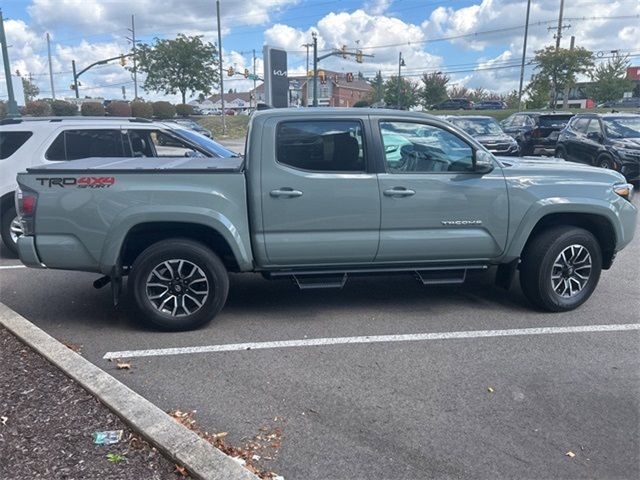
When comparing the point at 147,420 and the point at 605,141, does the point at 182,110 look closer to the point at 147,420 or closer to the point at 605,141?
the point at 605,141

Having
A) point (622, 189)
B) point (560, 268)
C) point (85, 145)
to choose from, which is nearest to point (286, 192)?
point (560, 268)

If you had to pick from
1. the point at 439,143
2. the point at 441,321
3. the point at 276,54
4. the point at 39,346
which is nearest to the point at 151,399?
the point at 39,346

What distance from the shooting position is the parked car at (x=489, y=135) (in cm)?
1582

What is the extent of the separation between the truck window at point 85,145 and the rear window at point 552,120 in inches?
618

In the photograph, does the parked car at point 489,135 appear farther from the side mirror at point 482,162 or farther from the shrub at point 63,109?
the shrub at point 63,109

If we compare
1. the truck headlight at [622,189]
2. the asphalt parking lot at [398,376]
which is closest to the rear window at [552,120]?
the asphalt parking lot at [398,376]

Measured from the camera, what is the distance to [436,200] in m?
4.98

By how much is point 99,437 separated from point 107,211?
81.5 inches

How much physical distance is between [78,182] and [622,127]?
43.4 feet

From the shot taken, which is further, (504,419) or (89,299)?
(89,299)

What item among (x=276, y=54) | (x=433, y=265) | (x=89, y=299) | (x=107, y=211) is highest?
(x=276, y=54)

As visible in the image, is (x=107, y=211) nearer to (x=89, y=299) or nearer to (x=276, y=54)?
(x=89, y=299)

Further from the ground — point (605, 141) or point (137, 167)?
point (137, 167)

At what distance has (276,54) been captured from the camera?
79.3 ft
